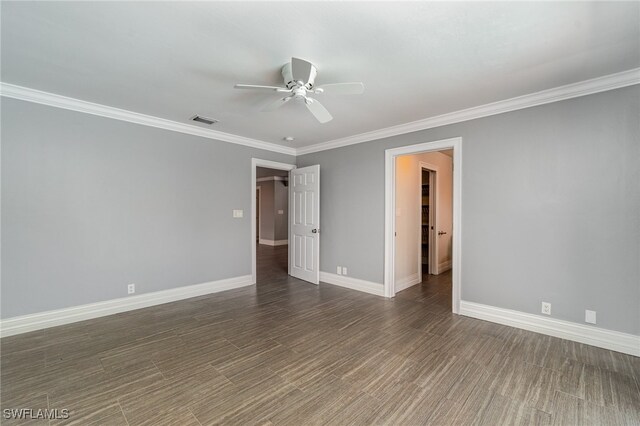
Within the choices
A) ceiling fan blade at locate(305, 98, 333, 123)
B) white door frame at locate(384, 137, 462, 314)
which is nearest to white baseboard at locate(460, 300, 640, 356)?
white door frame at locate(384, 137, 462, 314)

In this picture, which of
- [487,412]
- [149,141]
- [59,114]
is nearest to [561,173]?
[487,412]

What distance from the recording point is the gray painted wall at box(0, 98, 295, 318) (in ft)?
9.49

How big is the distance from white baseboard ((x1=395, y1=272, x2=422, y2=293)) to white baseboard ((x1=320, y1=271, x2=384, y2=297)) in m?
0.37

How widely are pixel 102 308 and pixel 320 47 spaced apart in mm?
3970

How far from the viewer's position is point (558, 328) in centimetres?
282

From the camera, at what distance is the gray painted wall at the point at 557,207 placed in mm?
2523

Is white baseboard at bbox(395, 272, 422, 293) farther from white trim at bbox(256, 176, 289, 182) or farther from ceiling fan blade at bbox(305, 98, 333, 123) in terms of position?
white trim at bbox(256, 176, 289, 182)

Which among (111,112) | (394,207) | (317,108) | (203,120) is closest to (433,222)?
(394,207)

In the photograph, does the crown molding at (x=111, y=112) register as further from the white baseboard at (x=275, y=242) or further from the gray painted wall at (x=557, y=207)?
the white baseboard at (x=275, y=242)

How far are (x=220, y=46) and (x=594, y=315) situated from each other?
4290 millimetres

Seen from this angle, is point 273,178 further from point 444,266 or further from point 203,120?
point 444,266

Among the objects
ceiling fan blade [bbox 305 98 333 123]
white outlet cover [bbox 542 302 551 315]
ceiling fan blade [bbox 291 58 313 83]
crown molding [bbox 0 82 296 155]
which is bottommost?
white outlet cover [bbox 542 302 551 315]

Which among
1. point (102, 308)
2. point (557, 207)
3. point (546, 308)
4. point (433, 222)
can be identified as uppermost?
point (557, 207)

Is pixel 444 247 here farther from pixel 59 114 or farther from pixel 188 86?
pixel 59 114
